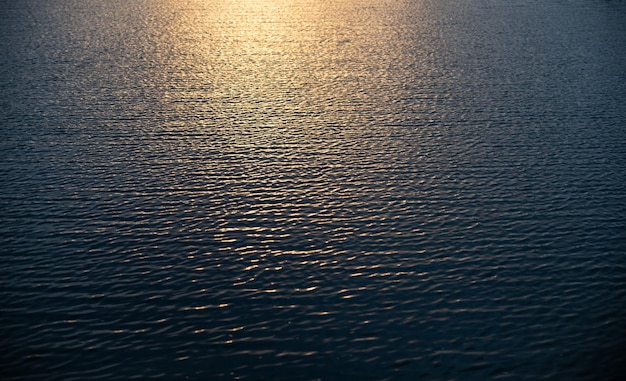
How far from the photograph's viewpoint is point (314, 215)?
41.5 m

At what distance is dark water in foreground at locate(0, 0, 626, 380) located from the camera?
2981 cm

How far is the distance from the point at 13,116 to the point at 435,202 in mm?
32491

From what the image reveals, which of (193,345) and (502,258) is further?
(502,258)

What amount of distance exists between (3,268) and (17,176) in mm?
11591

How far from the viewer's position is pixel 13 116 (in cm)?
5728

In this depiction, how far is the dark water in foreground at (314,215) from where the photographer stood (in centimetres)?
2981

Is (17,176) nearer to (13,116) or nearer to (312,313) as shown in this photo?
(13,116)

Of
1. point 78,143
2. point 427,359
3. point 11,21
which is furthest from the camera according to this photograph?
point 11,21

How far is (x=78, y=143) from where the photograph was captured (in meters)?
51.8

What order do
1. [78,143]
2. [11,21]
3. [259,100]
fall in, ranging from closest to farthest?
1. [78,143]
2. [259,100]
3. [11,21]

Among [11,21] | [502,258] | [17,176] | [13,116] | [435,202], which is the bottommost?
[502,258]

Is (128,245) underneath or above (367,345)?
above

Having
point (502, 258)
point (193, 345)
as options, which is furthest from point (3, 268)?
point (502, 258)

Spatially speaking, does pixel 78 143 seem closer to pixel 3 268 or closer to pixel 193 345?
pixel 3 268
